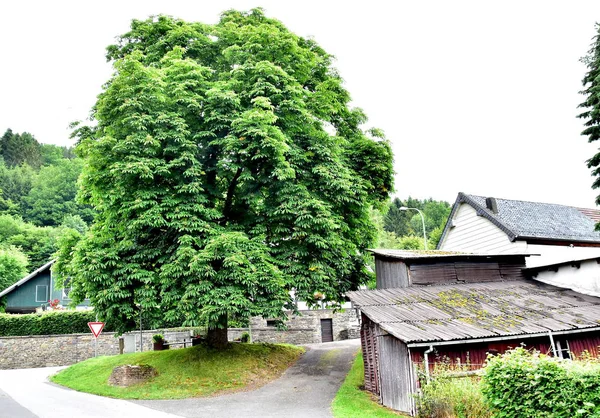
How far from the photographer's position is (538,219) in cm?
2748

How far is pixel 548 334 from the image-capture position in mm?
14000

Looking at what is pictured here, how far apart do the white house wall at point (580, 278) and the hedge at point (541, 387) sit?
37.6 ft

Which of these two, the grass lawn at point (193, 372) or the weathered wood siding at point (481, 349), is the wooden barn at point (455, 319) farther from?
the grass lawn at point (193, 372)

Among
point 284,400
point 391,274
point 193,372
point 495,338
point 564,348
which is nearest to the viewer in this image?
point 495,338

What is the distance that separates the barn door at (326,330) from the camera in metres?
34.5

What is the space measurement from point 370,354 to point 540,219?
55.4ft

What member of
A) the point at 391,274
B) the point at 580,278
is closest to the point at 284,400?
the point at 391,274

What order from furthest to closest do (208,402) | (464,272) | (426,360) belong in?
(464,272) < (208,402) < (426,360)

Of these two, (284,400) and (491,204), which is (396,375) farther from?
(491,204)

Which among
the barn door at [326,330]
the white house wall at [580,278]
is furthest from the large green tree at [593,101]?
the barn door at [326,330]

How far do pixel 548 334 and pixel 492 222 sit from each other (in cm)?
1307

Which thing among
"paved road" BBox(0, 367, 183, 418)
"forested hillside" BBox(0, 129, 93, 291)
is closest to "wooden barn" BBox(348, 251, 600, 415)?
"paved road" BBox(0, 367, 183, 418)

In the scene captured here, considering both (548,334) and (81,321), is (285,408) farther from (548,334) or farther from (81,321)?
(81,321)

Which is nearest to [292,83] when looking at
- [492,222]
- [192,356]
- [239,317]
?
[239,317]
